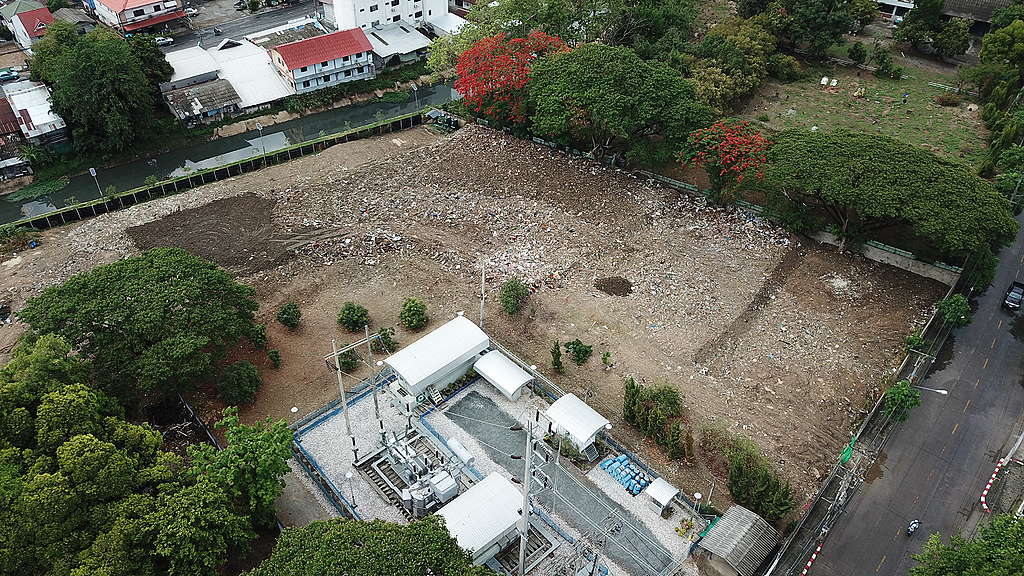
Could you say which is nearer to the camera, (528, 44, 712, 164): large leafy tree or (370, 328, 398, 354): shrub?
(370, 328, 398, 354): shrub

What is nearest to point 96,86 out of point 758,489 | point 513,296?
point 513,296

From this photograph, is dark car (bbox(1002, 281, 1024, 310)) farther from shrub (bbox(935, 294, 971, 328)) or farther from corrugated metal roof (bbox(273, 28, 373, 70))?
corrugated metal roof (bbox(273, 28, 373, 70))

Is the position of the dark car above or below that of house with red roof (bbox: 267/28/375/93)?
below

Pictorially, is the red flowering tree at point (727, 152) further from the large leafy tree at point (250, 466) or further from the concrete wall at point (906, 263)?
the large leafy tree at point (250, 466)

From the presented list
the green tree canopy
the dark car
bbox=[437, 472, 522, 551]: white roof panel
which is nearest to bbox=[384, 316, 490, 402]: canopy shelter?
bbox=[437, 472, 522, 551]: white roof panel

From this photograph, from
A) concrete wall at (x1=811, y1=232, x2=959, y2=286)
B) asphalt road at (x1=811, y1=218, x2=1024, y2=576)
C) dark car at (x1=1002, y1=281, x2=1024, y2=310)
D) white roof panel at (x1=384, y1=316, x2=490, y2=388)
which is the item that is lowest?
asphalt road at (x1=811, y1=218, x2=1024, y2=576)

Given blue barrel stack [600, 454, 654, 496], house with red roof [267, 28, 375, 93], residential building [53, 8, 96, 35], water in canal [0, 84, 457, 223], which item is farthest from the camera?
residential building [53, 8, 96, 35]

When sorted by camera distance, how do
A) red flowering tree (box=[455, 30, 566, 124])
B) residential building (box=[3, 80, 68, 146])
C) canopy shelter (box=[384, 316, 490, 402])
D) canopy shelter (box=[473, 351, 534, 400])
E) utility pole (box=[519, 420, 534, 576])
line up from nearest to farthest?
utility pole (box=[519, 420, 534, 576]), canopy shelter (box=[384, 316, 490, 402]), canopy shelter (box=[473, 351, 534, 400]), red flowering tree (box=[455, 30, 566, 124]), residential building (box=[3, 80, 68, 146])
